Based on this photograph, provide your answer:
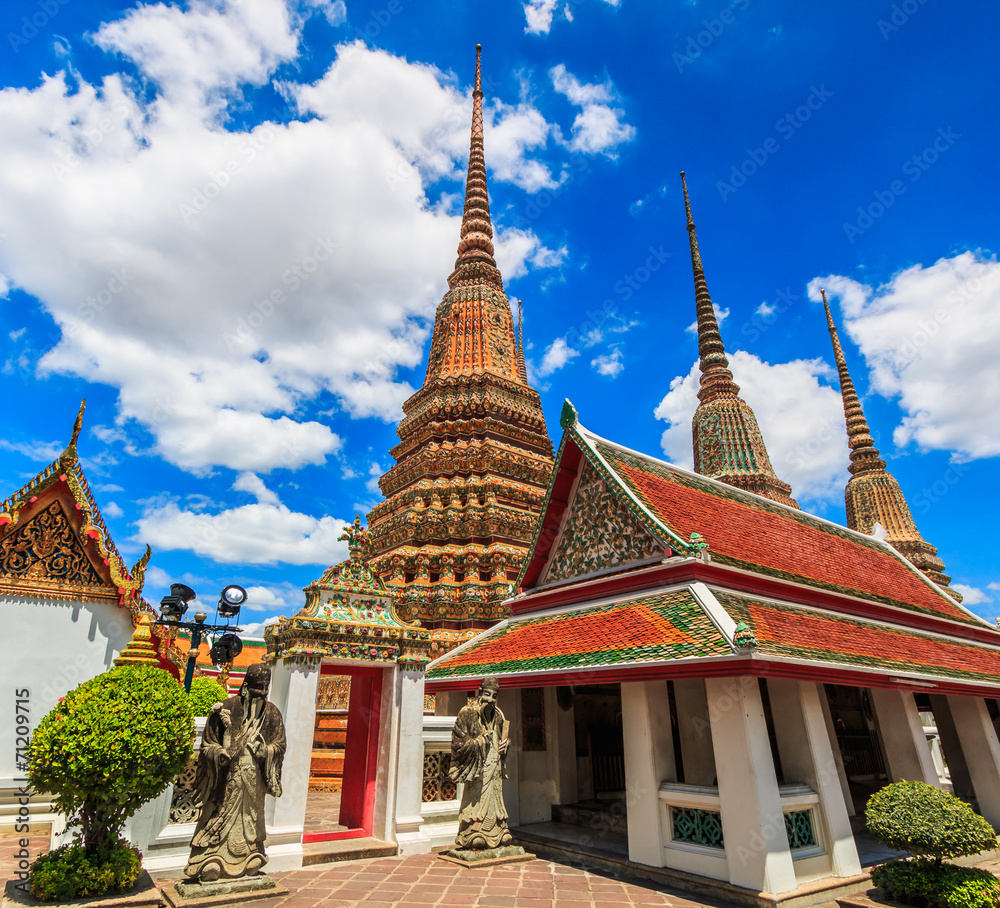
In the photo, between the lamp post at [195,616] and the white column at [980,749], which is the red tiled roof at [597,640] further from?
the white column at [980,749]

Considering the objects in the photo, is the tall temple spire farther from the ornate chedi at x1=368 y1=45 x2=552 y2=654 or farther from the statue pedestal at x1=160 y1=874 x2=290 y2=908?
the statue pedestal at x1=160 y1=874 x2=290 y2=908

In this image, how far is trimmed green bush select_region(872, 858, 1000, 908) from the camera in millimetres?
5383

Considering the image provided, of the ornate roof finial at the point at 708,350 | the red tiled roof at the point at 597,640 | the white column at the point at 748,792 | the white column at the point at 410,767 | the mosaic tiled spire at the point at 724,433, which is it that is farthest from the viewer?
the ornate roof finial at the point at 708,350

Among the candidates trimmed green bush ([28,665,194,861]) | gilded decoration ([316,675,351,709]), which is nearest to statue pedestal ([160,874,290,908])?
trimmed green bush ([28,665,194,861])

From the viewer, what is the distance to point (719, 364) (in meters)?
29.6

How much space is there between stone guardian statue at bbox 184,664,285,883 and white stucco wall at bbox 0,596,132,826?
4848mm

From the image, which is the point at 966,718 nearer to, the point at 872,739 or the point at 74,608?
the point at 872,739

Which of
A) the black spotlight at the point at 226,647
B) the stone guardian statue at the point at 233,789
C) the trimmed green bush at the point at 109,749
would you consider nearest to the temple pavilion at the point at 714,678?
the stone guardian statue at the point at 233,789

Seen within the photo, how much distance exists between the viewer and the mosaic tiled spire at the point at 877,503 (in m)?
30.5

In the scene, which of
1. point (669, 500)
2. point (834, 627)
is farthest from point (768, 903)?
point (669, 500)

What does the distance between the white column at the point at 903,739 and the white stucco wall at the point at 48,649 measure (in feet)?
37.9

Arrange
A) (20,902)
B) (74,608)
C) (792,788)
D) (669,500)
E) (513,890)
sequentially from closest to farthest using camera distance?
(20,902), (513,890), (792,788), (74,608), (669,500)

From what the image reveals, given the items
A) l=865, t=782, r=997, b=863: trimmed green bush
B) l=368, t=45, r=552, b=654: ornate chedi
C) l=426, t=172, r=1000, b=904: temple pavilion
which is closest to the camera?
l=865, t=782, r=997, b=863: trimmed green bush

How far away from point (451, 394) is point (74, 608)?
11.5m
